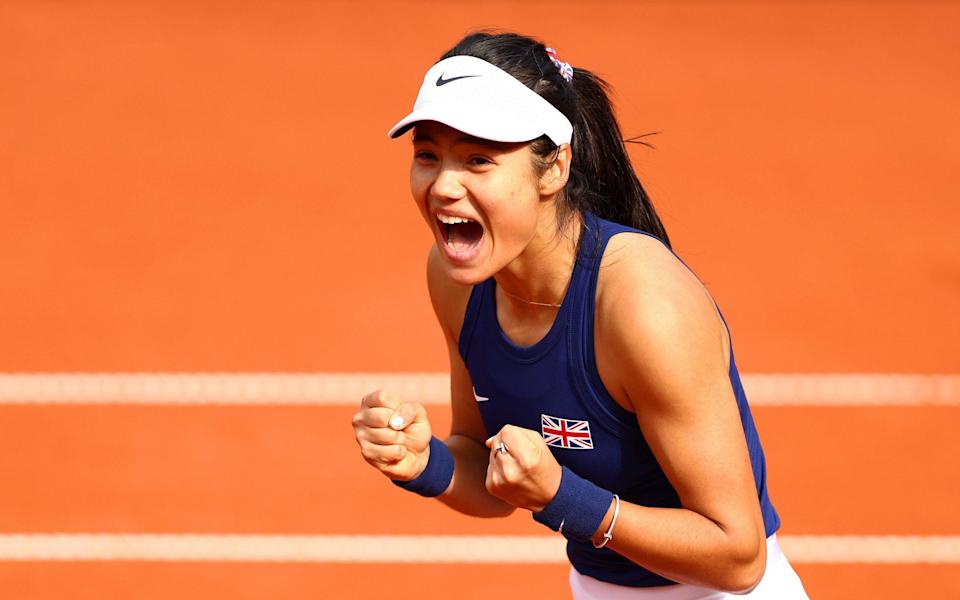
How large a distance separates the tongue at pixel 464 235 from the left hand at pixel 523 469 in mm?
485

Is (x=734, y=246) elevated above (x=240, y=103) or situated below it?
below

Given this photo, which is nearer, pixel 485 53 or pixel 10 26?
pixel 485 53

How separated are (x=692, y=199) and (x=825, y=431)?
10.6 ft

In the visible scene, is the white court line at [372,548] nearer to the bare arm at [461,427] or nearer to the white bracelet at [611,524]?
the bare arm at [461,427]

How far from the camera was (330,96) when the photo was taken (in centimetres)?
1156

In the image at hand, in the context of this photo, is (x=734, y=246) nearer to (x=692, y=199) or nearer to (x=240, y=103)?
(x=692, y=199)

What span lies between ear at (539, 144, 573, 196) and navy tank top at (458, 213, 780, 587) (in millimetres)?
132

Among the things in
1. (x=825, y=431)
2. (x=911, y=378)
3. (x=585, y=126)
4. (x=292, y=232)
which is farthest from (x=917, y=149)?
(x=585, y=126)

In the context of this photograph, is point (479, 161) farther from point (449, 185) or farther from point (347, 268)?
point (347, 268)

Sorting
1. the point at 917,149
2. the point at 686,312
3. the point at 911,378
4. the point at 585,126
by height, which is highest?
the point at 585,126

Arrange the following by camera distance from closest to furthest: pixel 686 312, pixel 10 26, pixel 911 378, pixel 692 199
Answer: pixel 686 312, pixel 911 378, pixel 692 199, pixel 10 26

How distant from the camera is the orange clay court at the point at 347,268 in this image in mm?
6285

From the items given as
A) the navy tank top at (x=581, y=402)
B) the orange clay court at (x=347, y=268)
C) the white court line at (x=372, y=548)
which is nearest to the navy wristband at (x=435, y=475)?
the navy tank top at (x=581, y=402)

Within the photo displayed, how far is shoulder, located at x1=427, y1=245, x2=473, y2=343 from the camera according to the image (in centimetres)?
363
